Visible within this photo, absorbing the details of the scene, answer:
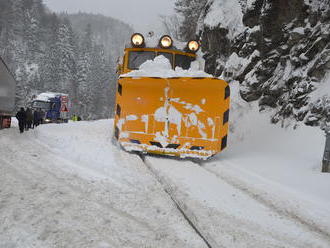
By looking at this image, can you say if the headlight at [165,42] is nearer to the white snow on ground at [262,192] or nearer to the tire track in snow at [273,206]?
the white snow on ground at [262,192]

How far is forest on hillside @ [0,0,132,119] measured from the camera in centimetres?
5131

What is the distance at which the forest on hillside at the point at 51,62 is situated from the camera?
5131 cm

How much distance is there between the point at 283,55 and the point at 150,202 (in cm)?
777

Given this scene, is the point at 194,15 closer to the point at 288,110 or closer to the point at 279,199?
the point at 288,110

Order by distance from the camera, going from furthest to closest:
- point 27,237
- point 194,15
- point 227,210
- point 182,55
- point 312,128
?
point 194,15, point 182,55, point 312,128, point 227,210, point 27,237

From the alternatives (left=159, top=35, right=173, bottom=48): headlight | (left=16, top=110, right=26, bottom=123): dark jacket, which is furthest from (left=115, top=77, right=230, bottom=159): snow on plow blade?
(left=16, top=110, right=26, bottom=123): dark jacket

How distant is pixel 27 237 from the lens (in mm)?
2160

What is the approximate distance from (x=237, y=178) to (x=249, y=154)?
2335 millimetres

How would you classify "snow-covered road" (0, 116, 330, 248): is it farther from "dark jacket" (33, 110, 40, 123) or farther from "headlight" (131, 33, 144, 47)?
"dark jacket" (33, 110, 40, 123)

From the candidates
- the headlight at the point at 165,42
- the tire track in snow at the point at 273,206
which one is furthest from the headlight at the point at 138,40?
the tire track in snow at the point at 273,206

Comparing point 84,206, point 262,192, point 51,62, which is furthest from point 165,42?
point 51,62

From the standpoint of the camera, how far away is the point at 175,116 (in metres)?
6.19

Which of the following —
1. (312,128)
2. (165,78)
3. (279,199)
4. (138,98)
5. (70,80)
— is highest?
(70,80)

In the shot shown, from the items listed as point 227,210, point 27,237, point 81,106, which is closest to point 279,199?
point 227,210
